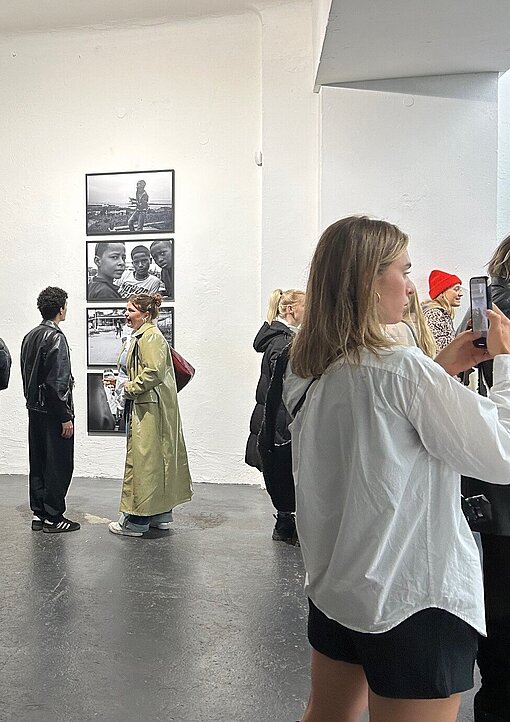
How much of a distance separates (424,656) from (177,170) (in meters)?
5.93

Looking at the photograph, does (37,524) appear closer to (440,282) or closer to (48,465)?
(48,465)

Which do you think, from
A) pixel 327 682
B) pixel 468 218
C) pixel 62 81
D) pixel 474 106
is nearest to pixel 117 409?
pixel 62 81

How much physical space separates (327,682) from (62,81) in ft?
21.5

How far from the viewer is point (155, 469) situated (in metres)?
4.88

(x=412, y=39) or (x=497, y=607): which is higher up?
(x=412, y=39)

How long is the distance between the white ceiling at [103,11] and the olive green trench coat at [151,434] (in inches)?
128

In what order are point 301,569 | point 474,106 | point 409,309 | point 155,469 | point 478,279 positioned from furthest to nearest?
point 474,106 → point 155,469 → point 301,569 → point 409,309 → point 478,279

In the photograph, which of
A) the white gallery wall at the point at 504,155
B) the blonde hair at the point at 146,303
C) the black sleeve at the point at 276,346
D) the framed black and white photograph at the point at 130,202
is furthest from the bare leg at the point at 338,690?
the framed black and white photograph at the point at 130,202

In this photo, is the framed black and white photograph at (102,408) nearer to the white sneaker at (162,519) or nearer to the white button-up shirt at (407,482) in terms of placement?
the white sneaker at (162,519)

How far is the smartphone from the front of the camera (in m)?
1.64

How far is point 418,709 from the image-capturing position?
1376mm

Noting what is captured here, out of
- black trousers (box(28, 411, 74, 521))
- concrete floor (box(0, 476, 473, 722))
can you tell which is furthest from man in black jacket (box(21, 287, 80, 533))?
concrete floor (box(0, 476, 473, 722))

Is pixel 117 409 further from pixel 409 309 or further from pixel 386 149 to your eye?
pixel 409 309

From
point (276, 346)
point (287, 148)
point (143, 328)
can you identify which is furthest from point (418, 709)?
point (287, 148)
